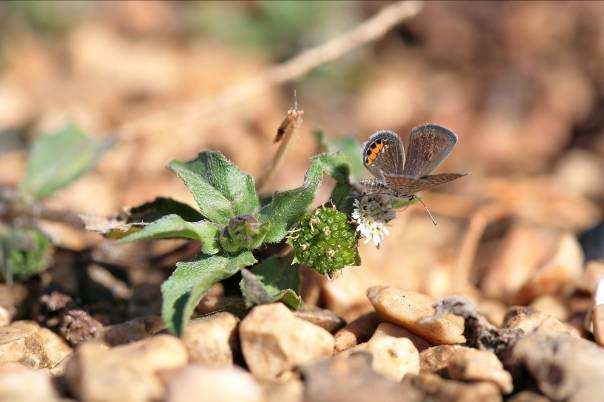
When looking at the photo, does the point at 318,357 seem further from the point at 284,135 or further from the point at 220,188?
the point at 284,135

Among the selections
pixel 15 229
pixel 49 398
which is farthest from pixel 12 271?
pixel 49 398

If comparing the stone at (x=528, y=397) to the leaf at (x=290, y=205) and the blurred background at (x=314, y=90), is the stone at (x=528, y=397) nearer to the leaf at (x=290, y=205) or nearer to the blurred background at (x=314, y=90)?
the leaf at (x=290, y=205)

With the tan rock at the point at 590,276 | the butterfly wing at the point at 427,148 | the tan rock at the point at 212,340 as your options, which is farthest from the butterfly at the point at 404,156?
the tan rock at the point at 590,276

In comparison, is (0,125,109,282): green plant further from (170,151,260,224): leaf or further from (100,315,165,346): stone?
(170,151,260,224): leaf

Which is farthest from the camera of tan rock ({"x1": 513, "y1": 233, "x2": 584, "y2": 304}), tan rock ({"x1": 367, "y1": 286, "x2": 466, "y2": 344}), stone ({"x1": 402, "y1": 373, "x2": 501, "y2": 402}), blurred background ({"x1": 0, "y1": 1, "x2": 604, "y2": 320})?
blurred background ({"x1": 0, "y1": 1, "x2": 604, "y2": 320})

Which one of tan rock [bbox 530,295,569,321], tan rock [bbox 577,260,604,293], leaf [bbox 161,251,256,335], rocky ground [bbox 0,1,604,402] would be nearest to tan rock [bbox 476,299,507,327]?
rocky ground [bbox 0,1,604,402]

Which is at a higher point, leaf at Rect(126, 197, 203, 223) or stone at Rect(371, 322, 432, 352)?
leaf at Rect(126, 197, 203, 223)

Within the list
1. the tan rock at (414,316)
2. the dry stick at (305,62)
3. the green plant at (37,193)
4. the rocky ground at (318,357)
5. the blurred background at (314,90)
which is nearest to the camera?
the rocky ground at (318,357)
